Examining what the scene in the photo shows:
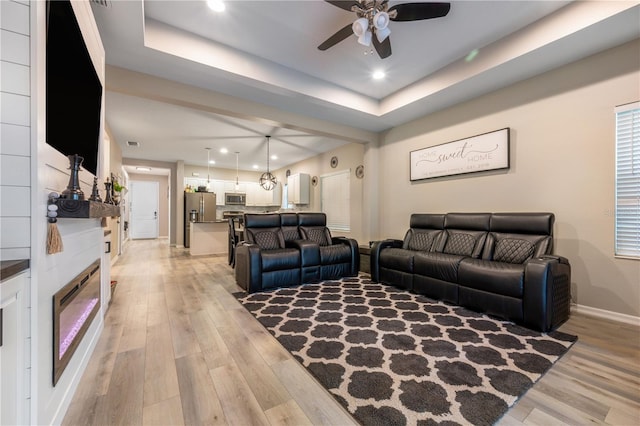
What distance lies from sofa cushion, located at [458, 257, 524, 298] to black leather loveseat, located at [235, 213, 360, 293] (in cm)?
181

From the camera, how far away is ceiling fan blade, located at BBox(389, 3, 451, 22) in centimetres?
199

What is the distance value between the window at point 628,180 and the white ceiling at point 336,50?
735mm

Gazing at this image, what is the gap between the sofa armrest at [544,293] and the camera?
2.21 m

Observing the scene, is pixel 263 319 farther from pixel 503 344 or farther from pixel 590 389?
pixel 590 389

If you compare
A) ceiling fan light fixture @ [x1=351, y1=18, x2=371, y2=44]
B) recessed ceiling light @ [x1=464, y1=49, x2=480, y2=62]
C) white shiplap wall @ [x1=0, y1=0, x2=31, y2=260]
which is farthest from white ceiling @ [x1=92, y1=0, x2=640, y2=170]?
white shiplap wall @ [x1=0, y1=0, x2=31, y2=260]

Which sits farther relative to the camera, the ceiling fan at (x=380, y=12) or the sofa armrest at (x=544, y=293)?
the sofa armrest at (x=544, y=293)

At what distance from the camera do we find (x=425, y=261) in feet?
10.4

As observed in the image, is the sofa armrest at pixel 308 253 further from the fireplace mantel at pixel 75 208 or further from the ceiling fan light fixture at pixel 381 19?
the ceiling fan light fixture at pixel 381 19

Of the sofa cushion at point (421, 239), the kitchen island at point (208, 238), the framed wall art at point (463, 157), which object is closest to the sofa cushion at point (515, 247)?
the sofa cushion at point (421, 239)

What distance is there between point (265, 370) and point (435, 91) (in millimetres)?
3696

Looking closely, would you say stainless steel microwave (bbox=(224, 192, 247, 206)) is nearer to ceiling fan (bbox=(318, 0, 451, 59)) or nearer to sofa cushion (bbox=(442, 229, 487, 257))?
sofa cushion (bbox=(442, 229, 487, 257))

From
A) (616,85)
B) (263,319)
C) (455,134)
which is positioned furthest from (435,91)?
(263,319)

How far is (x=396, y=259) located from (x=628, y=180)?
2.36 meters

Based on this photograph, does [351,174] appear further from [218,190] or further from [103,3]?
[218,190]
